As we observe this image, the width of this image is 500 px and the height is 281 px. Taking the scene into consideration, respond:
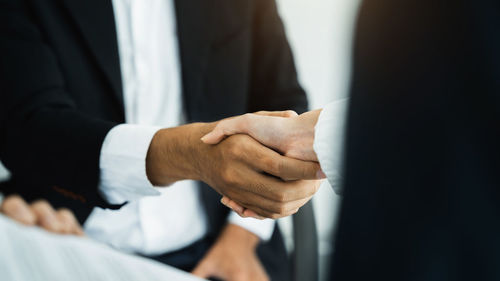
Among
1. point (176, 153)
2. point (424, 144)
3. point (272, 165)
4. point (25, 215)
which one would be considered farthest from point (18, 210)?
point (424, 144)

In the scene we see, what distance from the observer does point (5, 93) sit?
1.41ft

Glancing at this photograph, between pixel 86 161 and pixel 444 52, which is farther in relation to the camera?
pixel 86 161

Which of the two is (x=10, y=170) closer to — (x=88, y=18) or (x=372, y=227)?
(x=88, y=18)

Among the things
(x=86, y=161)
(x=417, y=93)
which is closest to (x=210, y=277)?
(x=86, y=161)

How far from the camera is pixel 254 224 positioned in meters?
0.61

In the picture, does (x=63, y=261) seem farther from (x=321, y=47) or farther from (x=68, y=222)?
(x=321, y=47)

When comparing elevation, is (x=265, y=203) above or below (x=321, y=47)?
below

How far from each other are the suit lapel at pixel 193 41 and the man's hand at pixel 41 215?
200mm

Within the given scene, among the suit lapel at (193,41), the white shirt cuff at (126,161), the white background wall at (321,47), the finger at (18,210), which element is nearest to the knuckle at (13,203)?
the finger at (18,210)

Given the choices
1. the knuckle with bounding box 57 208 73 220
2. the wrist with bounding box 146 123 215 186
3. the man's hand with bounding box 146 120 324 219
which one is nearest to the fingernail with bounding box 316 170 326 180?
the man's hand with bounding box 146 120 324 219

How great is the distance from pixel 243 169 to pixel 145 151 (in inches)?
4.7

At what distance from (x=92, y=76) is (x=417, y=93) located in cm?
36

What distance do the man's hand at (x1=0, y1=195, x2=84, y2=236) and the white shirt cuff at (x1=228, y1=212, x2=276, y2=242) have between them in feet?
0.72

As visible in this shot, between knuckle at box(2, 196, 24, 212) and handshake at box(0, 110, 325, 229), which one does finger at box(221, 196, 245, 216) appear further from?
knuckle at box(2, 196, 24, 212)
